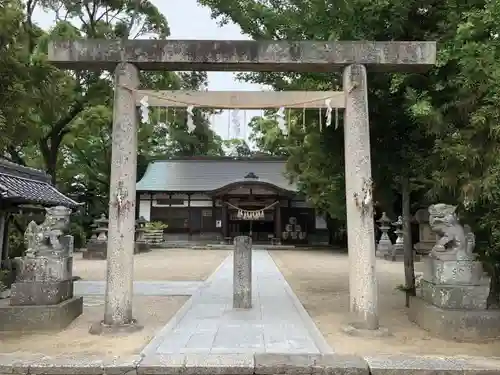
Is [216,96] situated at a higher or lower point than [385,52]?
lower

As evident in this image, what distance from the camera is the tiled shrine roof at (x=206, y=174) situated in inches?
1288

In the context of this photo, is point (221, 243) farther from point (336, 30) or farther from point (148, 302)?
point (336, 30)

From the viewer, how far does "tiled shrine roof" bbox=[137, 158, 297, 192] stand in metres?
32.7

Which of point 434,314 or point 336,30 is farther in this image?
point 336,30

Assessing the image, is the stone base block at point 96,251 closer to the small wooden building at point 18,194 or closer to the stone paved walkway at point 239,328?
the small wooden building at point 18,194

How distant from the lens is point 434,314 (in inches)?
254

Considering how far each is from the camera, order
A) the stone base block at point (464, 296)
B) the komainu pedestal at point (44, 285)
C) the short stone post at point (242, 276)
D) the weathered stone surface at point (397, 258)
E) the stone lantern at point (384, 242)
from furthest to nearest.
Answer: the stone lantern at point (384, 242) < the weathered stone surface at point (397, 258) < the short stone post at point (242, 276) < the komainu pedestal at point (44, 285) < the stone base block at point (464, 296)

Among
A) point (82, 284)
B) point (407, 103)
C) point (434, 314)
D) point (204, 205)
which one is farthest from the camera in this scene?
point (204, 205)

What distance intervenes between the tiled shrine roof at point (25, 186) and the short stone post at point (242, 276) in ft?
16.6

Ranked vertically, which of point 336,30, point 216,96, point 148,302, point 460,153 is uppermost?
point 336,30

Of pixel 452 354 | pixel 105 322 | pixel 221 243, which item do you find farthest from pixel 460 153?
pixel 221 243

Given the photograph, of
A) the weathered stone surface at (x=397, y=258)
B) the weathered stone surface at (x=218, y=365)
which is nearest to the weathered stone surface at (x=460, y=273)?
the weathered stone surface at (x=218, y=365)

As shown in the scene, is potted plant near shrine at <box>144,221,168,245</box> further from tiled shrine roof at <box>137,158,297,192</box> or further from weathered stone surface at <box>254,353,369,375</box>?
weathered stone surface at <box>254,353,369,375</box>

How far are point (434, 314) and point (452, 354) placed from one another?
1065 millimetres
